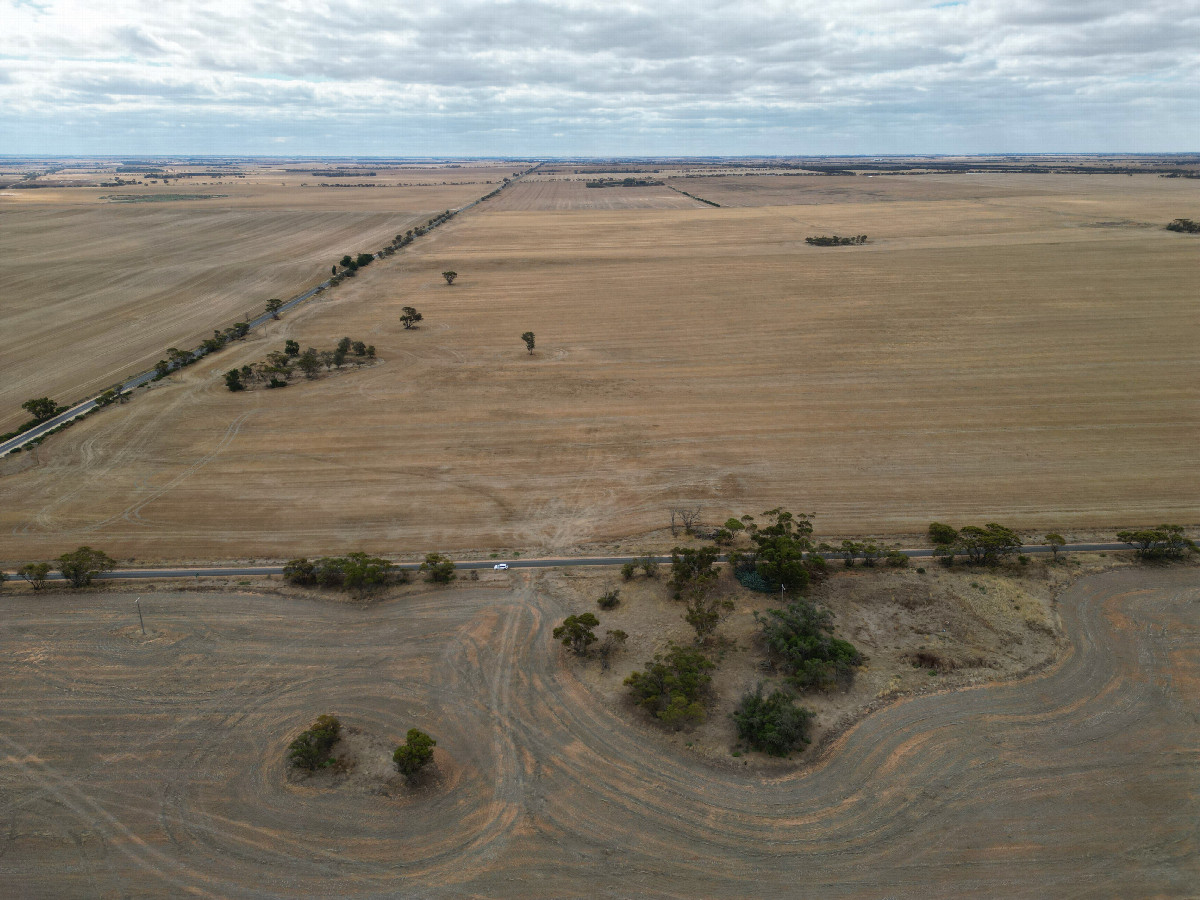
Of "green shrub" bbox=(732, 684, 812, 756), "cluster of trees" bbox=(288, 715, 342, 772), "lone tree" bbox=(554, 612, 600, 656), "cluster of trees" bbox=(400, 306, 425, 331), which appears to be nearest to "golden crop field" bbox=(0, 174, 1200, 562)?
"cluster of trees" bbox=(400, 306, 425, 331)

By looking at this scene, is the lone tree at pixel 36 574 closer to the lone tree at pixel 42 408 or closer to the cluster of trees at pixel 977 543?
the lone tree at pixel 42 408

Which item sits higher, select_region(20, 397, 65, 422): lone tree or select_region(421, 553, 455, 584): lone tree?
select_region(20, 397, 65, 422): lone tree

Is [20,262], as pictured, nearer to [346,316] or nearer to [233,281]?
[233,281]

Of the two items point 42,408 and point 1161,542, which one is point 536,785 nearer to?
point 1161,542

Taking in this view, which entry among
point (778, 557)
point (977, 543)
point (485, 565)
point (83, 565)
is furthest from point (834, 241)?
point (83, 565)

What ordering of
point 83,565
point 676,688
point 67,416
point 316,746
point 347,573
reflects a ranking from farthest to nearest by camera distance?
point 67,416, point 83,565, point 347,573, point 676,688, point 316,746

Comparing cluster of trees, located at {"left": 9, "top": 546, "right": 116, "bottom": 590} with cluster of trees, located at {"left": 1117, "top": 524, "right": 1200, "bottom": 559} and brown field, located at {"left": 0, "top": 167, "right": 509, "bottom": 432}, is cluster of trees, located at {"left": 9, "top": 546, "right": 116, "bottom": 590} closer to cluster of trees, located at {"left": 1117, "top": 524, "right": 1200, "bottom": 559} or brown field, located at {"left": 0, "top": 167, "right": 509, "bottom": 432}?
brown field, located at {"left": 0, "top": 167, "right": 509, "bottom": 432}

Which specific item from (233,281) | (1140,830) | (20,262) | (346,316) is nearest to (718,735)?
(1140,830)
